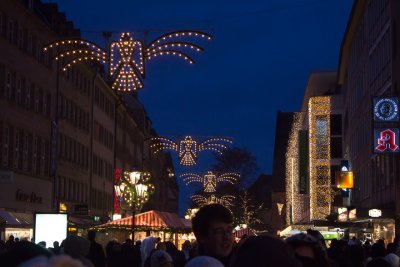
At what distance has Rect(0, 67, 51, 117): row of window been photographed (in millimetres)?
47375

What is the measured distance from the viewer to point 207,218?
6.83 meters

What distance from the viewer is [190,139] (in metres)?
53.1

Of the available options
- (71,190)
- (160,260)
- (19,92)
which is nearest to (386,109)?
(19,92)

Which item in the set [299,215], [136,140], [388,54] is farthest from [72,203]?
[136,140]

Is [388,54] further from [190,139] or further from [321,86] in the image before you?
[321,86]

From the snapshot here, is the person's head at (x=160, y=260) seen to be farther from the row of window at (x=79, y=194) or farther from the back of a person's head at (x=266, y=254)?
the row of window at (x=79, y=194)

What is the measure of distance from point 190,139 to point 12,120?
9.45 meters

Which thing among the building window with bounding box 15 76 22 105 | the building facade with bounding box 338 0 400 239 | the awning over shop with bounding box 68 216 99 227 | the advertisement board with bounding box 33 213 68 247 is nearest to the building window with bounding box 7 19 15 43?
the building window with bounding box 15 76 22 105

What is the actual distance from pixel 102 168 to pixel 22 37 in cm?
3315

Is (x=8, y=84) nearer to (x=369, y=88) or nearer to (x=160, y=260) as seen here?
(x=369, y=88)

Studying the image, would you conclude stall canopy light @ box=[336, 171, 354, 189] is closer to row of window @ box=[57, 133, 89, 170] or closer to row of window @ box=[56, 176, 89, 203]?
row of window @ box=[56, 176, 89, 203]

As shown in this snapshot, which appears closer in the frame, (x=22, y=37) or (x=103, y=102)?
(x=22, y=37)

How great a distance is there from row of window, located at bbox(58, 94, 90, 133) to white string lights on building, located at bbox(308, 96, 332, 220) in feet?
52.9

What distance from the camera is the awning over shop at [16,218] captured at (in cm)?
4423
